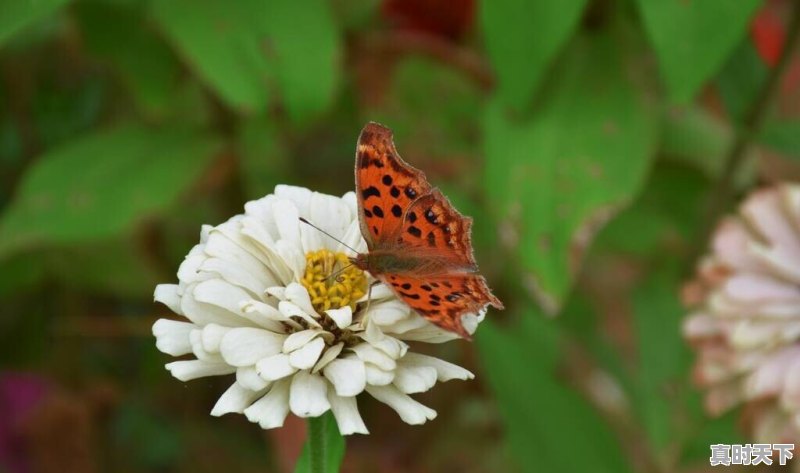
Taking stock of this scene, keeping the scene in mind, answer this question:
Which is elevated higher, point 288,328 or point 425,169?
point 425,169

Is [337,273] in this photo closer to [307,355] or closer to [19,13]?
[307,355]

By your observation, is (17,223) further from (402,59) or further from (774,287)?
(774,287)

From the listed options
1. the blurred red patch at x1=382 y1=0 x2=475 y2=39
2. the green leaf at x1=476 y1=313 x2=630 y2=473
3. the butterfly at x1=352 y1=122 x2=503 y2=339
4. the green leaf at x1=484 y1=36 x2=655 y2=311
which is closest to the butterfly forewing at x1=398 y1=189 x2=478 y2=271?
the butterfly at x1=352 y1=122 x2=503 y2=339

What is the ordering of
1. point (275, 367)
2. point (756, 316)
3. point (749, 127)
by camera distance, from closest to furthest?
point (275, 367), point (756, 316), point (749, 127)

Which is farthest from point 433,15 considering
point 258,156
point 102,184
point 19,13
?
point 19,13

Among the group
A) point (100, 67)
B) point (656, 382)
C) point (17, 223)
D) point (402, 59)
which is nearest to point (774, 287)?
point (656, 382)

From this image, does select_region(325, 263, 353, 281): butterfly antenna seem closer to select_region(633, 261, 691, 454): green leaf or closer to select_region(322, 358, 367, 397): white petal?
select_region(322, 358, 367, 397): white petal
